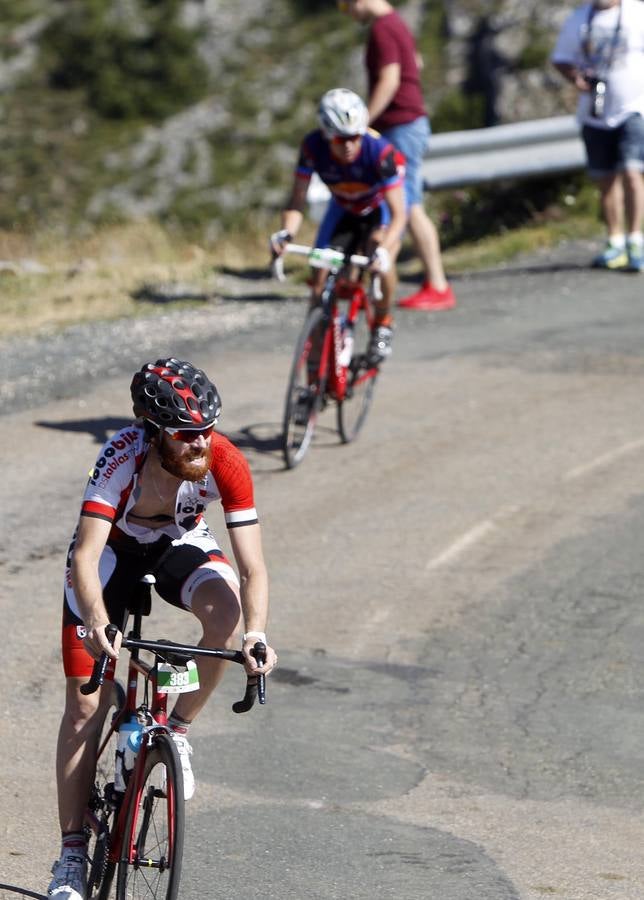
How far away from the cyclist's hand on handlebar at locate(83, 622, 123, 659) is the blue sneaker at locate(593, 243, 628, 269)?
36.1 ft

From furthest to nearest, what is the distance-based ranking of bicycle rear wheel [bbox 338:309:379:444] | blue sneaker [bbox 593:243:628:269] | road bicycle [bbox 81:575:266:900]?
blue sneaker [bbox 593:243:628:269] < bicycle rear wheel [bbox 338:309:379:444] < road bicycle [bbox 81:575:266:900]

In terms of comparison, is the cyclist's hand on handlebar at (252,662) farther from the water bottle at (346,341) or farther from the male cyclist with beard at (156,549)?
the water bottle at (346,341)

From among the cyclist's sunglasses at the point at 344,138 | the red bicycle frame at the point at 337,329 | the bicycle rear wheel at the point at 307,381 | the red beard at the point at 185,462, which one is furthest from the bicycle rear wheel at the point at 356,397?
the red beard at the point at 185,462

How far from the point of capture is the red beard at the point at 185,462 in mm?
4754

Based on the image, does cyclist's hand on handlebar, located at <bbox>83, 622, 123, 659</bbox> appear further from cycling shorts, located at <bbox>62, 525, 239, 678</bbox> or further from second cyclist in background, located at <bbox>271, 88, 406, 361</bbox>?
second cyclist in background, located at <bbox>271, 88, 406, 361</bbox>

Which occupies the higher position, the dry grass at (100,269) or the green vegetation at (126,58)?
the green vegetation at (126,58)

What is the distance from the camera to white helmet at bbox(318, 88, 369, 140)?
9398mm

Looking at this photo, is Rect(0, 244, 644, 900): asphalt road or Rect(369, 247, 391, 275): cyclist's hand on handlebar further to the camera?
Rect(369, 247, 391, 275): cyclist's hand on handlebar

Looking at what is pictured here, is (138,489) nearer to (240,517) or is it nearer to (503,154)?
(240,517)

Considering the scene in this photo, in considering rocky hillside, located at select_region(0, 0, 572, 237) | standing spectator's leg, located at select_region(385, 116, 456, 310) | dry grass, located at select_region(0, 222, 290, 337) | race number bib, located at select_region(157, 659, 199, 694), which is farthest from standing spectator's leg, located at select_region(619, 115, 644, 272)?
race number bib, located at select_region(157, 659, 199, 694)

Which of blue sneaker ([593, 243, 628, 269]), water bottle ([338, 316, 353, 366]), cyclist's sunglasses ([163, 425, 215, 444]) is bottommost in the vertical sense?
blue sneaker ([593, 243, 628, 269])

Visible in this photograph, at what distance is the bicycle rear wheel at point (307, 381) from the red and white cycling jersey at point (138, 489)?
15.0 feet

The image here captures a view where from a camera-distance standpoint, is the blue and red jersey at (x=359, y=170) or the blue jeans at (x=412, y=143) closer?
the blue and red jersey at (x=359, y=170)

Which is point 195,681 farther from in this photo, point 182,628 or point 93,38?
point 93,38
